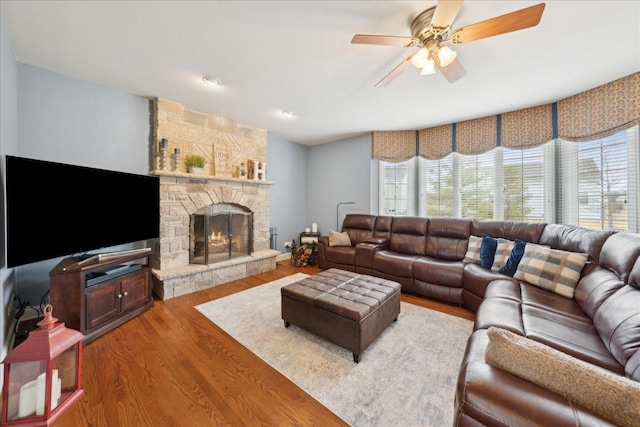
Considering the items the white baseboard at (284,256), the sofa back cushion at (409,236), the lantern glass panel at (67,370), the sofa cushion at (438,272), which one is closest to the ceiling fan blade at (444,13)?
the sofa cushion at (438,272)

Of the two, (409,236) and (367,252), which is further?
(409,236)

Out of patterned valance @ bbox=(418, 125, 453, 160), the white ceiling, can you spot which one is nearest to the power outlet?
the white ceiling

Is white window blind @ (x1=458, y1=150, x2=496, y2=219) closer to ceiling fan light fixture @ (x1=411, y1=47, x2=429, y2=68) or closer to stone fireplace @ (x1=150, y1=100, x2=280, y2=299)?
ceiling fan light fixture @ (x1=411, y1=47, x2=429, y2=68)

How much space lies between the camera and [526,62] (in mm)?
2260

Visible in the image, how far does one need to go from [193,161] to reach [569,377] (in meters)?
3.90

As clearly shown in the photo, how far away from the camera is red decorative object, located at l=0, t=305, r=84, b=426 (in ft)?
4.08

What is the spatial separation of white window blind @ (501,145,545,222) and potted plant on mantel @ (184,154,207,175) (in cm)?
447

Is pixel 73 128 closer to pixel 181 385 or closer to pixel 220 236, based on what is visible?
pixel 220 236

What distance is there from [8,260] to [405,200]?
476 centimetres

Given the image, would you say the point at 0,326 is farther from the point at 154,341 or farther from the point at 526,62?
the point at 526,62

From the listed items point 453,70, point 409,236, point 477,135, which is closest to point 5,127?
point 453,70

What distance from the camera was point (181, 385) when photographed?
5.25ft

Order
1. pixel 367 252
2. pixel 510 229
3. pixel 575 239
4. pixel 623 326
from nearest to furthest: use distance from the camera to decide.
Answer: pixel 623 326 < pixel 575 239 < pixel 510 229 < pixel 367 252

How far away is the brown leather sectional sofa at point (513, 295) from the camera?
83 cm
